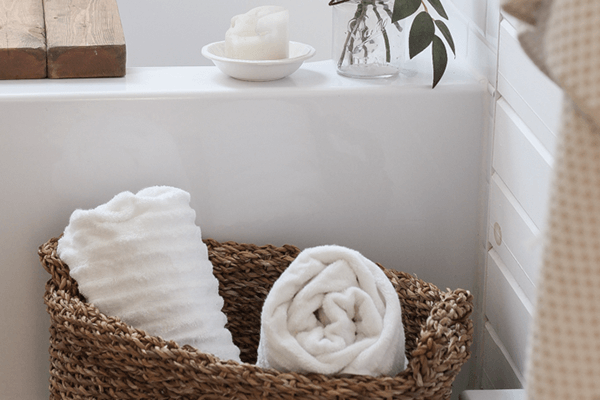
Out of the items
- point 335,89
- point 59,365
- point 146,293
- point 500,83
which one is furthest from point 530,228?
point 59,365

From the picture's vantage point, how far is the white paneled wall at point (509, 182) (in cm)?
77

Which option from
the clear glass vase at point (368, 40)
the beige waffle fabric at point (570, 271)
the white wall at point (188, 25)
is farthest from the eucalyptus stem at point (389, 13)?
the white wall at point (188, 25)

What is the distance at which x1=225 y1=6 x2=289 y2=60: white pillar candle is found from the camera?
976 millimetres

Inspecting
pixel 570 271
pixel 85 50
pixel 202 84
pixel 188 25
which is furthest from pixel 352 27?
pixel 188 25

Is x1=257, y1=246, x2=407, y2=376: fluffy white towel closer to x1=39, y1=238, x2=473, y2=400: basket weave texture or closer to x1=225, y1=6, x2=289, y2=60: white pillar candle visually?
x1=39, y1=238, x2=473, y2=400: basket weave texture

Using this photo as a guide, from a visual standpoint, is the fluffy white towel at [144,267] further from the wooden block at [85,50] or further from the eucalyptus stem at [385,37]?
the eucalyptus stem at [385,37]

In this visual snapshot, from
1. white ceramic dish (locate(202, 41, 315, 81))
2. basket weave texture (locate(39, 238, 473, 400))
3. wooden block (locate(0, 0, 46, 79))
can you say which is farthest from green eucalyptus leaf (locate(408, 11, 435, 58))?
wooden block (locate(0, 0, 46, 79))

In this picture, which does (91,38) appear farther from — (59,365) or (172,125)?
(59,365)

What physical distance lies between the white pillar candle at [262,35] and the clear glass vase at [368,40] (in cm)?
9

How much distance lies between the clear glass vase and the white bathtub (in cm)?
3

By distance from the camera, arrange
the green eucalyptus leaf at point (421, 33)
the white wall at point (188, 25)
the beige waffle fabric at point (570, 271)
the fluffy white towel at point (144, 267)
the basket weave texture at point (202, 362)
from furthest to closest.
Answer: the white wall at point (188, 25), the green eucalyptus leaf at point (421, 33), the fluffy white towel at point (144, 267), the basket weave texture at point (202, 362), the beige waffle fabric at point (570, 271)

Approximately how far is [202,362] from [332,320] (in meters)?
0.15

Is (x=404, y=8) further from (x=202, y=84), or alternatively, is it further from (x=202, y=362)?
(x=202, y=362)

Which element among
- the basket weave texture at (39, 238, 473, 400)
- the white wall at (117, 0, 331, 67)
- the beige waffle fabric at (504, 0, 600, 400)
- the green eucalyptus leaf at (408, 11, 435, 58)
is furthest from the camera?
the white wall at (117, 0, 331, 67)
